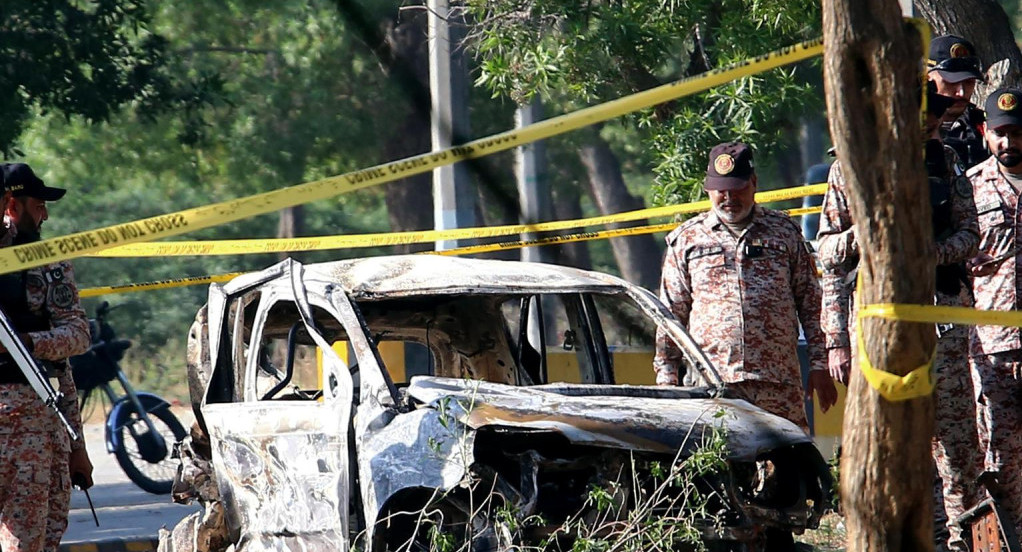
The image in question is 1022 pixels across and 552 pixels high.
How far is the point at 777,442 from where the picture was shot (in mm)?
6312

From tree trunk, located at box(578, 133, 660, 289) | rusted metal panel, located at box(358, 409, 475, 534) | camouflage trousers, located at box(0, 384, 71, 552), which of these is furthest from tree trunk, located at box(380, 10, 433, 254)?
rusted metal panel, located at box(358, 409, 475, 534)

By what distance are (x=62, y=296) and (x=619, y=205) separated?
21702 mm

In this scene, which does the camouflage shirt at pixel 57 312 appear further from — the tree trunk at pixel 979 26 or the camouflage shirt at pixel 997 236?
the tree trunk at pixel 979 26

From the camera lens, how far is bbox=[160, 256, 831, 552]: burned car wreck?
6.05 m

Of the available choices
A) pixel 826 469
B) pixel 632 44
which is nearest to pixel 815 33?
pixel 632 44

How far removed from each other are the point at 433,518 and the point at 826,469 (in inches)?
60.3

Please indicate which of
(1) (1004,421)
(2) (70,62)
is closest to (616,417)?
(1) (1004,421)

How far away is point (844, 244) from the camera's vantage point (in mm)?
6863

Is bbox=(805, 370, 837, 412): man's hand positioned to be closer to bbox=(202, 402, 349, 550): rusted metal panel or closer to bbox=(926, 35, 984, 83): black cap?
bbox=(926, 35, 984, 83): black cap

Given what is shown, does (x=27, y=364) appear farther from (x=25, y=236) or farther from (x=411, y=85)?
(x=411, y=85)

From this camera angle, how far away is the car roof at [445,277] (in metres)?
7.09

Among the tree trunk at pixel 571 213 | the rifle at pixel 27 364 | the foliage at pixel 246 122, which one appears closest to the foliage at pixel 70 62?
the foliage at pixel 246 122

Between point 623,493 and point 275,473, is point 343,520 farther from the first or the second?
point 623,493

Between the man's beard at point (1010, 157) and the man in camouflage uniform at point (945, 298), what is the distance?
0.28 m
